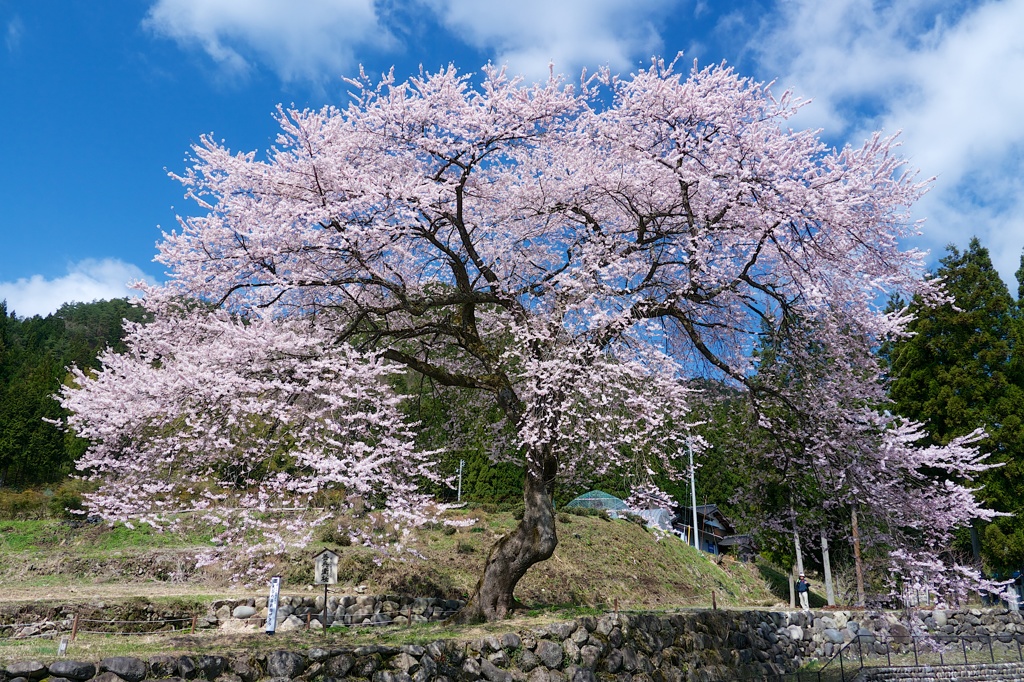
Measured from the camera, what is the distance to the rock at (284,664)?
273 inches

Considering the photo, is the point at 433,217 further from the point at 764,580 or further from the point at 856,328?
the point at 764,580

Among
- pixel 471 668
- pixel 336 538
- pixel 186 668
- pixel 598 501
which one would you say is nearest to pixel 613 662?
pixel 471 668

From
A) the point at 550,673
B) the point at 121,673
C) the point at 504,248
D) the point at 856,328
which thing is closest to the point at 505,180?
the point at 504,248

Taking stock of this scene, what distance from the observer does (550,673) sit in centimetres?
869

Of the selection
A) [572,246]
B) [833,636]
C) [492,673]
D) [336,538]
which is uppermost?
[572,246]

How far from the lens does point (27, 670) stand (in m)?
6.07

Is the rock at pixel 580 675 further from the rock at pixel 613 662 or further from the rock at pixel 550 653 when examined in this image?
the rock at pixel 613 662

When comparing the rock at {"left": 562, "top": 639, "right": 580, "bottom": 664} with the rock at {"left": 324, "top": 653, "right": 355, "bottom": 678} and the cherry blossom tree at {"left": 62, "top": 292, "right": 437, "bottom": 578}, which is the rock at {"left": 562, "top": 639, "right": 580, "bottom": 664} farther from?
the rock at {"left": 324, "top": 653, "right": 355, "bottom": 678}

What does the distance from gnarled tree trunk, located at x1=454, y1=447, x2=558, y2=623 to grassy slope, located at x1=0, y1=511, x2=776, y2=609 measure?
3.51 metres

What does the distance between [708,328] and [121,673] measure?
9.94 m

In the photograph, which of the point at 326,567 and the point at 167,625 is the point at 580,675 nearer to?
the point at 326,567

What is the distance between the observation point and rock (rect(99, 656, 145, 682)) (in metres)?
6.25

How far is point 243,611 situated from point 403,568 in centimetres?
384

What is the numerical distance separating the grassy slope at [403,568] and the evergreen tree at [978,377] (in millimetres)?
8073
